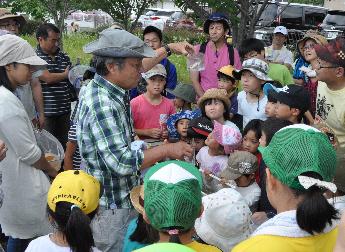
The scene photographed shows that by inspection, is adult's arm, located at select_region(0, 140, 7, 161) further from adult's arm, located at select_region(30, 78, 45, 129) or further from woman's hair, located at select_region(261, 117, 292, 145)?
adult's arm, located at select_region(30, 78, 45, 129)

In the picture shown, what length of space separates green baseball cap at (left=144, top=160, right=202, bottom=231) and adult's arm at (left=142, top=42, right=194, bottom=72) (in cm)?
168

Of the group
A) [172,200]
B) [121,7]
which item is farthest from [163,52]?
[121,7]

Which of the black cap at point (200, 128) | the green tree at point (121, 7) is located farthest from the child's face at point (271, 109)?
the green tree at point (121, 7)

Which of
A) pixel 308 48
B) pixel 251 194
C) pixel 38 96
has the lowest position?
pixel 251 194

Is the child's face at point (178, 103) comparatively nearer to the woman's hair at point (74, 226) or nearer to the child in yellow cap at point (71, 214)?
the child in yellow cap at point (71, 214)

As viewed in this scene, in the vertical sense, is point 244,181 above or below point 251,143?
below

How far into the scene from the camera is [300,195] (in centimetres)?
187

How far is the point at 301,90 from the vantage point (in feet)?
12.7

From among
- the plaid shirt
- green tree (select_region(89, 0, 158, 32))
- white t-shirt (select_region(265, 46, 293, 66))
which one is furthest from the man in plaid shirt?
green tree (select_region(89, 0, 158, 32))

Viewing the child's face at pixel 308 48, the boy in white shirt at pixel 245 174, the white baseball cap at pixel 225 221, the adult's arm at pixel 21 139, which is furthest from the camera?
the child's face at pixel 308 48

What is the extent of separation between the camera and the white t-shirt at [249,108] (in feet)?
15.3

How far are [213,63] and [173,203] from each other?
12.2 feet

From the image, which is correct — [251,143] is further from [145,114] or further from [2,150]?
[2,150]

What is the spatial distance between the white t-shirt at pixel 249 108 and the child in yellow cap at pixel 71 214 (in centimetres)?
239
